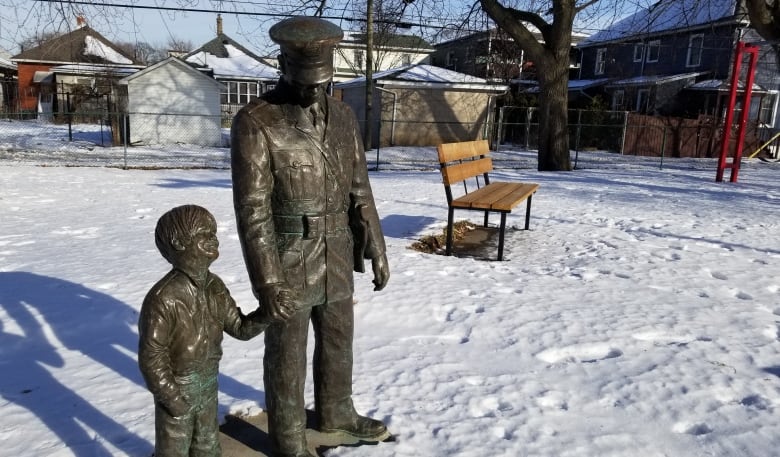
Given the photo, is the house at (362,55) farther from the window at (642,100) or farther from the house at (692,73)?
the window at (642,100)

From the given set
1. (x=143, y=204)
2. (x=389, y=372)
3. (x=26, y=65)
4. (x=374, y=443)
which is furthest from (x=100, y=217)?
(x=26, y=65)

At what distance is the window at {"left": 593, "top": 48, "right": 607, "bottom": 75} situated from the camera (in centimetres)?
3178

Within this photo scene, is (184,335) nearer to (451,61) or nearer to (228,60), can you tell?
(228,60)

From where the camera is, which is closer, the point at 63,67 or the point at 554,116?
the point at 554,116

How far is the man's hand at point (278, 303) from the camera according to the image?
2111 millimetres

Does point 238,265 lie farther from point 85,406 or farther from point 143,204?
point 143,204

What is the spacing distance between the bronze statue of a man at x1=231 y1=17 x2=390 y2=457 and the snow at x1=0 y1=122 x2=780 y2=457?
47 centimetres

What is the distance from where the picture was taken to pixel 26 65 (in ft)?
126

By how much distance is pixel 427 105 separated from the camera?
23281 mm

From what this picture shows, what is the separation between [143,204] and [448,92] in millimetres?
16926

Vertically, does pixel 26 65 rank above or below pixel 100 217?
above

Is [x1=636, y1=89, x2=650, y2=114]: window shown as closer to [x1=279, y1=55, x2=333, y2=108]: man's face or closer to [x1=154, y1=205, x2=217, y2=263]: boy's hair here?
[x1=279, y1=55, x2=333, y2=108]: man's face

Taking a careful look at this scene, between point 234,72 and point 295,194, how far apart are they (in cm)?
2716

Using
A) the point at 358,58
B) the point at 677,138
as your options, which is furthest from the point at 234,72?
the point at 677,138
